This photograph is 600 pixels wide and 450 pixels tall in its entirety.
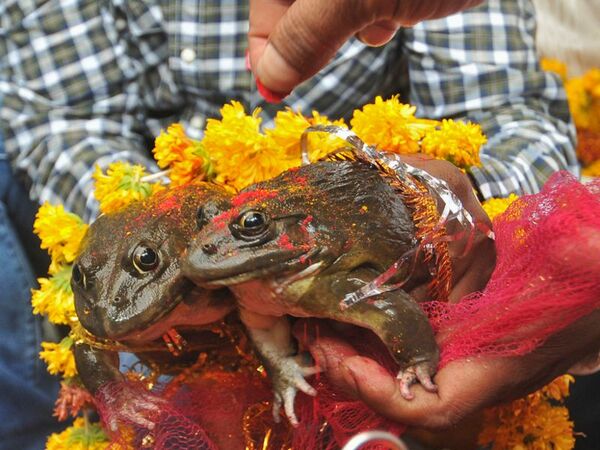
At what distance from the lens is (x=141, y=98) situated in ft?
4.80

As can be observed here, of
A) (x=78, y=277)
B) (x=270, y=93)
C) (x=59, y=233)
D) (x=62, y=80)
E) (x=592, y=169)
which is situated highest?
(x=270, y=93)

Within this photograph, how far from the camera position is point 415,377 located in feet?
1.93

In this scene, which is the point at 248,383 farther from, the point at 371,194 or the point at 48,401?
the point at 48,401

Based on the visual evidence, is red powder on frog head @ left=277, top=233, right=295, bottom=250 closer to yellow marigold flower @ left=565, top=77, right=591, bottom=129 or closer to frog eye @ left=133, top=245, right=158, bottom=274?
frog eye @ left=133, top=245, right=158, bottom=274

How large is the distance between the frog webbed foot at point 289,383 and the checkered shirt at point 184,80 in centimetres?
69

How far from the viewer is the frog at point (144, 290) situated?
575 mm

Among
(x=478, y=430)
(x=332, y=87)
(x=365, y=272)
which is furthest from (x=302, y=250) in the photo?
(x=332, y=87)

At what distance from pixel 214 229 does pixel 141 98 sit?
98 cm

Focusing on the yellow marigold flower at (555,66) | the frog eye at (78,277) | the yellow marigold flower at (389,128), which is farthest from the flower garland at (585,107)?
the frog eye at (78,277)

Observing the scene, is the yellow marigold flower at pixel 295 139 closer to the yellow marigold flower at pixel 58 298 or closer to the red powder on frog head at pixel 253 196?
the red powder on frog head at pixel 253 196

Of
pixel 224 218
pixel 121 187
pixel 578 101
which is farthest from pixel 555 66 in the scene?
pixel 224 218

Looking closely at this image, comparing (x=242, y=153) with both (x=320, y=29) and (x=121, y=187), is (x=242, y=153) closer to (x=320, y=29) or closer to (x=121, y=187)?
(x=121, y=187)

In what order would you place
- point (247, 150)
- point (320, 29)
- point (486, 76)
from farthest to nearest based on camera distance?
point (486, 76), point (247, 150), point (320, 29)

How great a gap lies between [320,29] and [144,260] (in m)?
0.23
